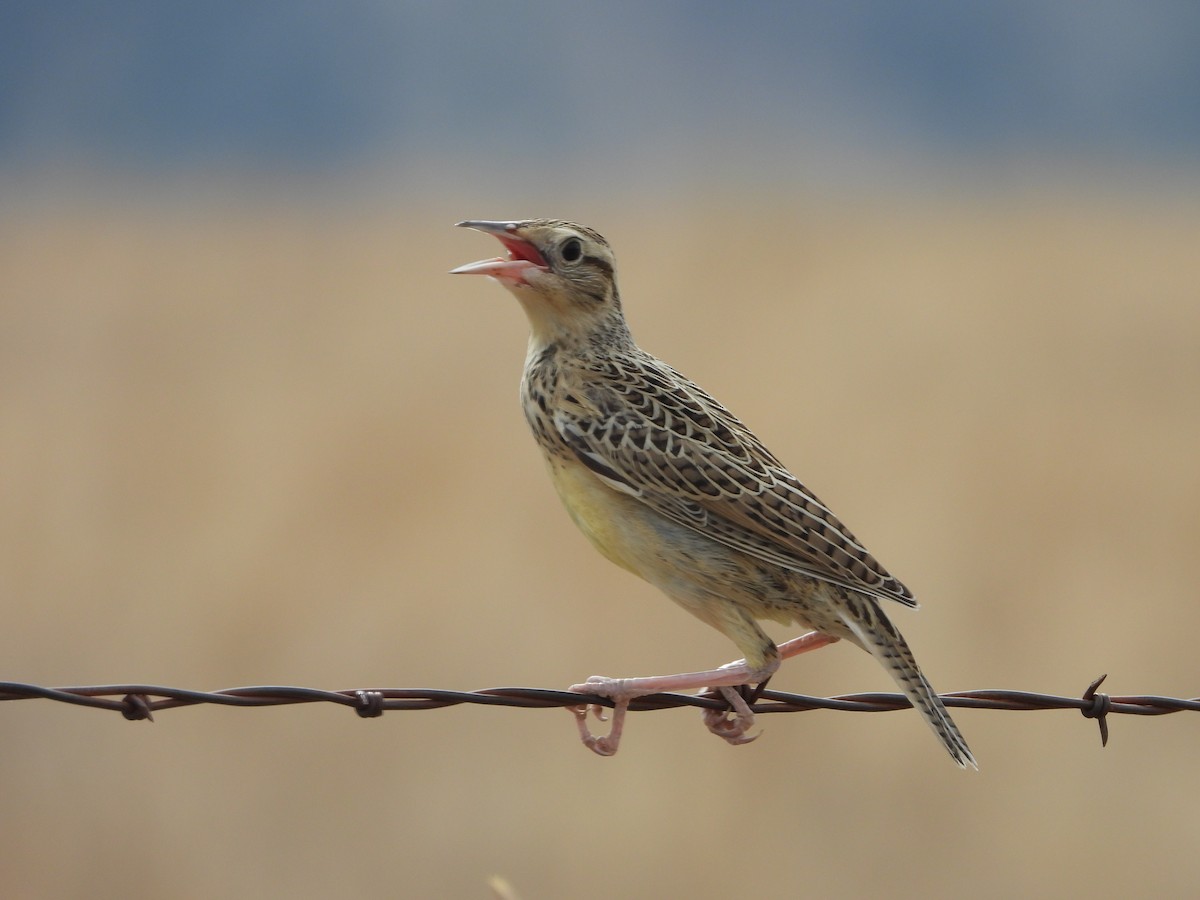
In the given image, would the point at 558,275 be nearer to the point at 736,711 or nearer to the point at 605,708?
the point at 605,708

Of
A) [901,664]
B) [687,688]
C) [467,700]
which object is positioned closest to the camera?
[467,700]

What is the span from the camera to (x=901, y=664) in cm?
564

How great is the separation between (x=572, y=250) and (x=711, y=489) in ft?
3.96

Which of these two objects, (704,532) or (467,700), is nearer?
(467,700)

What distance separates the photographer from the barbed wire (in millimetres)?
4590

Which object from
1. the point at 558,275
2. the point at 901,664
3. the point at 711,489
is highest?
the point at 558,275

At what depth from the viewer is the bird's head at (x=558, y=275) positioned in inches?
240

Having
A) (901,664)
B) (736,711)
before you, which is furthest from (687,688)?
(901,664)

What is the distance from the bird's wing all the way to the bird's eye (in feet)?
1.96

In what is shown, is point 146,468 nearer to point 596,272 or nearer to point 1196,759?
point 1196,759

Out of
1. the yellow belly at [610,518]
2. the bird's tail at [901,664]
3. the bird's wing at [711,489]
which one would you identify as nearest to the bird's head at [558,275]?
the bird's wing at [711,489]

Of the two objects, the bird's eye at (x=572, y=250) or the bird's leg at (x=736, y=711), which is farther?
the bird's eye at (x=572, y=250)

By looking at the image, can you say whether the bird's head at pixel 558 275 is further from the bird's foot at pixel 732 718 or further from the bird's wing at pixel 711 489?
the bird's foot at pixel 732 718

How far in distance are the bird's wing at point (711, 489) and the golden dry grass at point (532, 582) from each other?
7.38 metres
